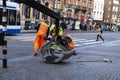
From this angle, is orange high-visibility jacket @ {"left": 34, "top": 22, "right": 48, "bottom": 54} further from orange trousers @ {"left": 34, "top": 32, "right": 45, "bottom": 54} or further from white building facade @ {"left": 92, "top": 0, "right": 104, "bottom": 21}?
white building facade @ {"left": 92, "top": 0, "right": 104, "bottom": 21}

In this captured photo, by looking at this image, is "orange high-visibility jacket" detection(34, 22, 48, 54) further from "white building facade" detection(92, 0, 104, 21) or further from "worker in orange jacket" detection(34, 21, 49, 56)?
"white building facade" detection(92, 0, 104, 21)

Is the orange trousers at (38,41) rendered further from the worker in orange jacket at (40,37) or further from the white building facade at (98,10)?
the white building facade at (98,10)

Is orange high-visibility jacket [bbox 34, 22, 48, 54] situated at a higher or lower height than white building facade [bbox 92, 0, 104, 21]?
lower

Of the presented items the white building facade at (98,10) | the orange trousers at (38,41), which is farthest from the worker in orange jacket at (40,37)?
the white building facade at (98,10)

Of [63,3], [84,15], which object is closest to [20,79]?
[63,3]

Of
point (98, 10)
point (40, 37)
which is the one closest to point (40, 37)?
point (40, 37)

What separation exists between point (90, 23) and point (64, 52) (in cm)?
7882

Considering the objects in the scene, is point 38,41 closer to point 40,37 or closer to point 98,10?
point 40,37

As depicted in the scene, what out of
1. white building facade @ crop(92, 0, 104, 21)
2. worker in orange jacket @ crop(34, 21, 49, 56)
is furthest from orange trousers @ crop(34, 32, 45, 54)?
white building facade @ crop(92, 0, 104, 21)

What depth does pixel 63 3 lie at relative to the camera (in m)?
74.8

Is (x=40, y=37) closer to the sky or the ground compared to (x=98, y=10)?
closer to the ground

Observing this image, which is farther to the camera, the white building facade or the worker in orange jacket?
the white building facade

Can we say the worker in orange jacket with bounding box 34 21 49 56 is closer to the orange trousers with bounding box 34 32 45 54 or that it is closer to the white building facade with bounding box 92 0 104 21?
the orange trousers with bounding box 34 32 45 54

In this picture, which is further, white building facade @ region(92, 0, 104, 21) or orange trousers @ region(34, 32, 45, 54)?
white building facade @ region(92, 0, 104, 21)
